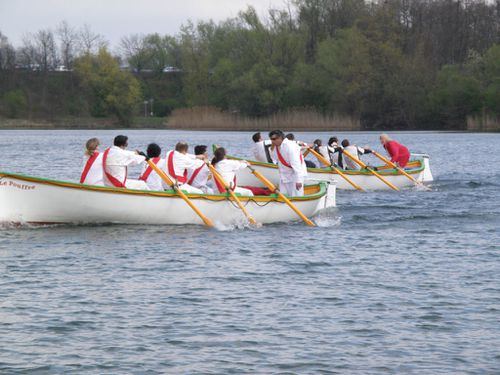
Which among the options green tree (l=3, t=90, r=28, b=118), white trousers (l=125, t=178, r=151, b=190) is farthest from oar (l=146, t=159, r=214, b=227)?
green tree (l=3, t=90, r=28, b=118)

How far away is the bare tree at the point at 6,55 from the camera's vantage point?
118m

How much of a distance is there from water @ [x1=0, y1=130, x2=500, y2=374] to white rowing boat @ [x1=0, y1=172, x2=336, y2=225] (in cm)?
25

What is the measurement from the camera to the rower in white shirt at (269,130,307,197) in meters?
19.1

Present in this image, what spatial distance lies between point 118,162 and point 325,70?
7554 cm

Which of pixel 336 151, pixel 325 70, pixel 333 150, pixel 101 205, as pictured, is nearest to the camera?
pixel 101 205

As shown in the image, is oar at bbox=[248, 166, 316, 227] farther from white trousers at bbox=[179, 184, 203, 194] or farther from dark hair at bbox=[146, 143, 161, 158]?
dark hair at bbox=[146, 143, 161, 158]

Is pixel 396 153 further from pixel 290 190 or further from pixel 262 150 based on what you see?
pixel 290 190

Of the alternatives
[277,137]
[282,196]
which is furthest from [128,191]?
[277,137]

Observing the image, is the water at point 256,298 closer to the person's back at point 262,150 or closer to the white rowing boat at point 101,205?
the white rowing boat at point 101,205

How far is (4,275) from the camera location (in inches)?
530

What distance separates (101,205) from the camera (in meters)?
16.8

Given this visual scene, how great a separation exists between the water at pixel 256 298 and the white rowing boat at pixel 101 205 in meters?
0.25

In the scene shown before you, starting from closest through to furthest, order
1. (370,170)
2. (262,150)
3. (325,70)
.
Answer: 1. (262,150)
2. (370,170)
3. (325,70)

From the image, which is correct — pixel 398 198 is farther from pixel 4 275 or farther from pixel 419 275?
pixel 4 275
